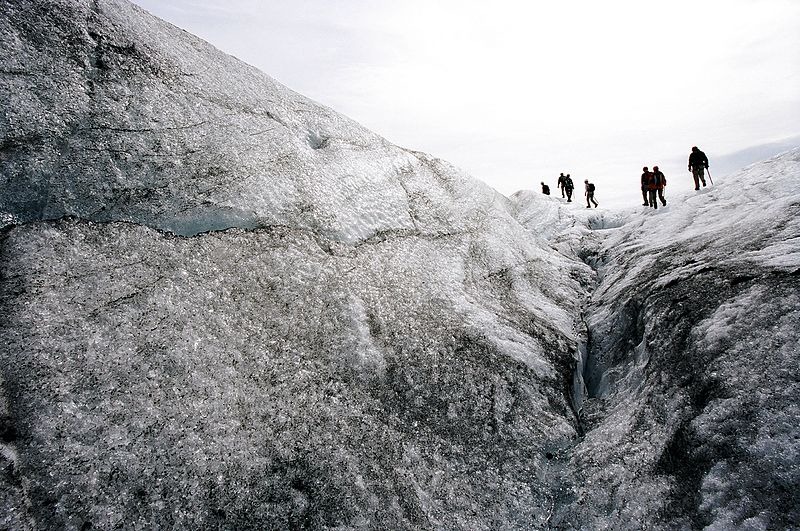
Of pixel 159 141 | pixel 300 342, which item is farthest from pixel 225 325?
pixel 159 141

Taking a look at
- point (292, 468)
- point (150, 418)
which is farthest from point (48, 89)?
point (292, 468)

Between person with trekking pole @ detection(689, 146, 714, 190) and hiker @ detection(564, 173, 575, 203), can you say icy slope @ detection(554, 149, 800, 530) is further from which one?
hiker @ detection(564, 173, 575, 203)

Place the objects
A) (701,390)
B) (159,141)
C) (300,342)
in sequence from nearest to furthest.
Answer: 1. (701,390)
2. (300,342)
3. (159,141)

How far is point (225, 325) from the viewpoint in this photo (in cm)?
604

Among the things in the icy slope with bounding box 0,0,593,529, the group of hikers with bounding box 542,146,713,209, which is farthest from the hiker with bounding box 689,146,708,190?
the icy slope with bounding box 0,0,593,529

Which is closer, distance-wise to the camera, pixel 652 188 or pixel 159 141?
pixel 159 141

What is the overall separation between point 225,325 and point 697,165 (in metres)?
16.6

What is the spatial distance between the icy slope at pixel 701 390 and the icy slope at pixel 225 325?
2.03 ft

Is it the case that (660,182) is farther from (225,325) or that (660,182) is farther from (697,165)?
(225,325)

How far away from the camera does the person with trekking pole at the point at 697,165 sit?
15.5 meters

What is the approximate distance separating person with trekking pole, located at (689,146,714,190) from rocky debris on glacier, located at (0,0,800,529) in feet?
22.3

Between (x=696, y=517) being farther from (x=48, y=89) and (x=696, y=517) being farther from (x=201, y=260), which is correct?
(x=48, y=89)

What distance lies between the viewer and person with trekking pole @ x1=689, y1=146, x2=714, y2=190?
15.5m

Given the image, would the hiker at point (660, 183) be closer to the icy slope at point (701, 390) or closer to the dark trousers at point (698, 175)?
the dark trousers at point (698, 175)
